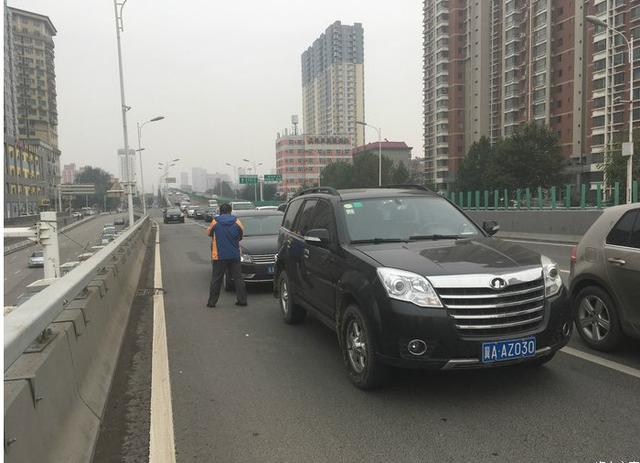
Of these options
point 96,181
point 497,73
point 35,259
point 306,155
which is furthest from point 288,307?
point 306,155

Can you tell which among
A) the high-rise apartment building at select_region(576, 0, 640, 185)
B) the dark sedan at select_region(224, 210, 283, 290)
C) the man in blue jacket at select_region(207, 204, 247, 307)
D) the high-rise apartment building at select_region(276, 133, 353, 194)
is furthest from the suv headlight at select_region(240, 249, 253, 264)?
the high-rise apartment building at select_region(276, 133, 353, 194)

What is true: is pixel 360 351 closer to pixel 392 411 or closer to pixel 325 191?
pixel 392 411

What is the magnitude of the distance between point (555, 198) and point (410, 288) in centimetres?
2047

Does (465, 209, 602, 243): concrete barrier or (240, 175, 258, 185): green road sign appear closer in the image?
(465, 209, 602, 243): concrete barrier

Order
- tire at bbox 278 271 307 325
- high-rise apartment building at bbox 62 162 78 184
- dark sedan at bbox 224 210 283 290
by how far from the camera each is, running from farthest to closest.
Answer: high-rise apartment building at bbox 62 162 78 184 → dark sedan at bbox 224 210 283 290 → tire at bbox 278 271 307 325

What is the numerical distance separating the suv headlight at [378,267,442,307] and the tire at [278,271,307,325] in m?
2.95

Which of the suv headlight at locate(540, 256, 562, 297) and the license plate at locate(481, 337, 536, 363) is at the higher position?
the suv headlight at locate(540, 256, 562, 297)

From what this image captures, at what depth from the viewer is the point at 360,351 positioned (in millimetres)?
4621

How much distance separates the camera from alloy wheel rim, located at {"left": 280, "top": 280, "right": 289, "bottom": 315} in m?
7.24

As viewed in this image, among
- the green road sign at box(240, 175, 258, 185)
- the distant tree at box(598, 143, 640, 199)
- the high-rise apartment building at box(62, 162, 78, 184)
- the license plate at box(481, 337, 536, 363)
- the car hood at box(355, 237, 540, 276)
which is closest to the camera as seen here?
the license plate at box(481, 337, 536, 363)

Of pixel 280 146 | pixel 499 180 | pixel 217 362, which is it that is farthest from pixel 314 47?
pixel 217 362

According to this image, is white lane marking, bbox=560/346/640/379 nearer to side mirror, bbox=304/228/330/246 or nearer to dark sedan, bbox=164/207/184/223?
side mirror, bbox=304/228/330/246

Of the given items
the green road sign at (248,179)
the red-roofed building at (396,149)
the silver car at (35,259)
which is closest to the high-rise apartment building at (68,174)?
the silver car at (35,259)

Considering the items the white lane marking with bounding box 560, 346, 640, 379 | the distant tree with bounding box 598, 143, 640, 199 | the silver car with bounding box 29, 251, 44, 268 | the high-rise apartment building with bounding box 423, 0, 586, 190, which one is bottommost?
the white lane marking with bounding box 560, 346, 640, 379
